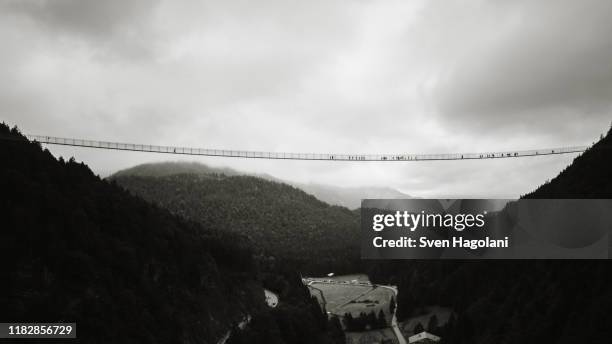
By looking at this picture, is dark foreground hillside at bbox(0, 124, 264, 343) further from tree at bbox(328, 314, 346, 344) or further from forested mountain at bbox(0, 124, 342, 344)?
tree at bbox(328, 314, 346, 344)

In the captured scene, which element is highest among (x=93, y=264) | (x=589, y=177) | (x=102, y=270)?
(x=589, y=177)

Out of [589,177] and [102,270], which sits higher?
[589,177]

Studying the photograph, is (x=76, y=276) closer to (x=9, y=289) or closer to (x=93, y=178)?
(x=9, y=289)

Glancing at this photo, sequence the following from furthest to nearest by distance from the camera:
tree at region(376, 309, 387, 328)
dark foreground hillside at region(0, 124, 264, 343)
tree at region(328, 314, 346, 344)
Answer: tree at region(376, 309, 387, 328), tree at region(328, 314, 346, 344), dark foreground hillside at region(0, 124, 264, 343)

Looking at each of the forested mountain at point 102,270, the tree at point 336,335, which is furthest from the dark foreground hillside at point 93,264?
the tree at point 336,335

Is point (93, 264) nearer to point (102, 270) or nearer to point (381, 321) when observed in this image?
point (102, 270)

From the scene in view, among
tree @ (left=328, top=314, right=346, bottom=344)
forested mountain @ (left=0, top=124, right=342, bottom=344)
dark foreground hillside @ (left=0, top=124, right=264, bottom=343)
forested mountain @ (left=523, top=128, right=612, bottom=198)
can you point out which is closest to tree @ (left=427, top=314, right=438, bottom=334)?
tree @ (left=328, top=314, right=346, bottom=344)

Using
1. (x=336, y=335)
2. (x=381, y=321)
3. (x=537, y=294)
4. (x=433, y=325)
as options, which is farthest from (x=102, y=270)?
(x=433, y=325)
